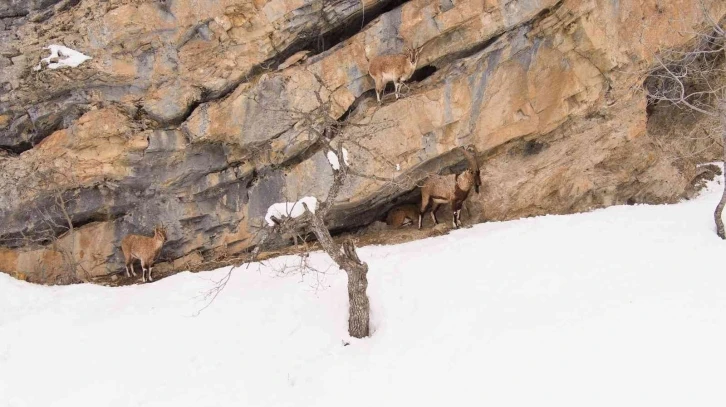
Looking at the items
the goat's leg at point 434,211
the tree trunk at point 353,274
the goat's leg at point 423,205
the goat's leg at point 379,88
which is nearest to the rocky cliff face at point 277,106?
the goat's leg at point 379,88

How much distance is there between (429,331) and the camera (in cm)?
908

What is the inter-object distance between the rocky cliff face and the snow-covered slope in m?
1.88

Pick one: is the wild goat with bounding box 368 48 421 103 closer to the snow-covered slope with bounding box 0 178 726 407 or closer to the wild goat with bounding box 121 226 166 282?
the snow-covered slope with bounding box 0 178 726 407

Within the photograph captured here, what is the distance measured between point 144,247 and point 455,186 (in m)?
7.79

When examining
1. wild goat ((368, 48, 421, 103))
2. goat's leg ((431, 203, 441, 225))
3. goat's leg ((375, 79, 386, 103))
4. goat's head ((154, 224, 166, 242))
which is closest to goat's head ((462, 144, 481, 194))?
goat's leg ((431, 203, 441, 225))

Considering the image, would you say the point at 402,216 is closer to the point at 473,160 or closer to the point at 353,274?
the point at 473,160

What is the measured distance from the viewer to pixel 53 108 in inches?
490

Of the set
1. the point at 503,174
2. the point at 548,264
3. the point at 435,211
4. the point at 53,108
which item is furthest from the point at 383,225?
the point at 53,108

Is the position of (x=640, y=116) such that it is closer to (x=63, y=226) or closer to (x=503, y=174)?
(x=503, y=174)

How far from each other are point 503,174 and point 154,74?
8.74 m

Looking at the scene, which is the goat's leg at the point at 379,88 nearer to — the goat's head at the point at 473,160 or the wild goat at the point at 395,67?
the wild goat at the point at 395,67

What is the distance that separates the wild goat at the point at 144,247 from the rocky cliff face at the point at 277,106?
46cm

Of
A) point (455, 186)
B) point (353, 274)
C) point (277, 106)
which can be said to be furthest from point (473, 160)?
point (353, 274)

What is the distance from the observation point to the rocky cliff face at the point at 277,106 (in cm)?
1198
